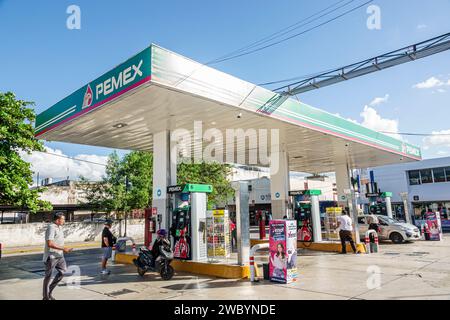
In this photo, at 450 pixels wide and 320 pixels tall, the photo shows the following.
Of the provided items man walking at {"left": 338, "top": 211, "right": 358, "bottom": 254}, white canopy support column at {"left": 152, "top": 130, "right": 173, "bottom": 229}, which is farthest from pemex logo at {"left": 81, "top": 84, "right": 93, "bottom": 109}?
man walking at {"left": 338, "top": 211, "right": 358, "bottom": 254}

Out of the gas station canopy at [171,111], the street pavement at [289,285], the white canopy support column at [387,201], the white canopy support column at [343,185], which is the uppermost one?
the gas station canopy at [171,111]

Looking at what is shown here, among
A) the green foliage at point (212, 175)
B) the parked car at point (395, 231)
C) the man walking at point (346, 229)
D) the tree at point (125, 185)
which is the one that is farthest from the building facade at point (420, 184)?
the tree at point (125, 185)

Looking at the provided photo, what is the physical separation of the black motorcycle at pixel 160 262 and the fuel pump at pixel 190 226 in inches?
50.1

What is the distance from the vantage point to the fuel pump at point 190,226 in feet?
32.7

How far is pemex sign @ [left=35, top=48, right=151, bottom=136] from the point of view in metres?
7.47

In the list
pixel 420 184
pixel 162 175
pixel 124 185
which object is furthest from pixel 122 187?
pixel 420 184

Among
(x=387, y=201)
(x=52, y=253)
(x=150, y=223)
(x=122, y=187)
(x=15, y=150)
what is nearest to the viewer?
(x=52, y=253)

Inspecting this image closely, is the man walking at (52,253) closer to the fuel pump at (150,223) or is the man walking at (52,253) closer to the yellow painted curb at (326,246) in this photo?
the fuel pump at (150,223)

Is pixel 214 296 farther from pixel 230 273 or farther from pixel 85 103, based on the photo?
pixel 85 103

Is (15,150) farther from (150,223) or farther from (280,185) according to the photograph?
(280,185)

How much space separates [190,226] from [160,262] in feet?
5.36

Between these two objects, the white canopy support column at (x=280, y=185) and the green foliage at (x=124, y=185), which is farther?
the green foliage at (x=124, y=185)

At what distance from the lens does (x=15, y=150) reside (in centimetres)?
1686

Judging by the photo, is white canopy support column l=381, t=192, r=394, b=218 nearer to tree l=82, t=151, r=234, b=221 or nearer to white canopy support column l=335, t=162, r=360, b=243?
white canopy support column l=335, t=162, r=360, b=243
